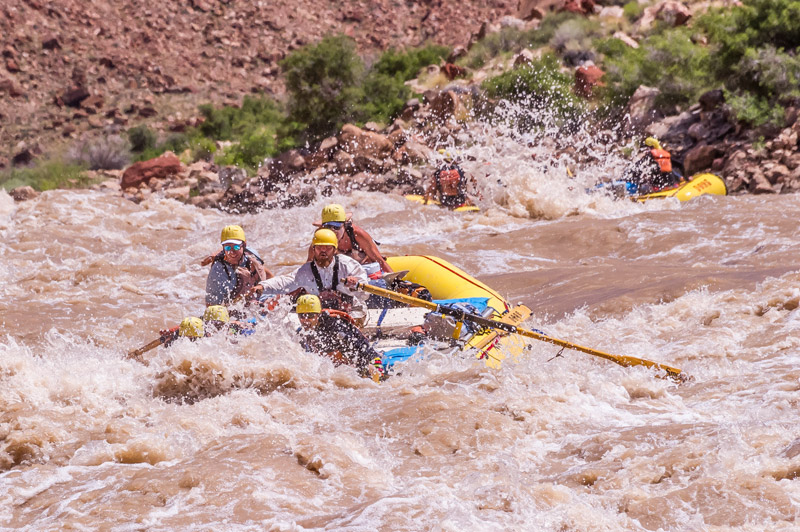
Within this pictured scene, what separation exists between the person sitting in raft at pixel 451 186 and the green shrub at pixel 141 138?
15058mm

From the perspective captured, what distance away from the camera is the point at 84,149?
25719 millimetres

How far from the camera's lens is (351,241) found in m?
8.27

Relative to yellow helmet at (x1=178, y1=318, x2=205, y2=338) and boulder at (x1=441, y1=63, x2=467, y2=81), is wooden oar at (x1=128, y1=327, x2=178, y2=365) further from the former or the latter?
boulder at (x1=441, y1=63, x2=467, y2=81)

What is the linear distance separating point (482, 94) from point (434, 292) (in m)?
12.9

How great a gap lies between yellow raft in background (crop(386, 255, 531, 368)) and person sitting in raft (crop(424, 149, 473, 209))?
5295mm

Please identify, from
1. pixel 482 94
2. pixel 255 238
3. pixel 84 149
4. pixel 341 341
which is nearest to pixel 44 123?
pixel 84 149

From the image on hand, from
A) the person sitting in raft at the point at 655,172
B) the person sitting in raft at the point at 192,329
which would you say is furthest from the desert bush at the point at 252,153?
the person sitting in raft at the point at 192,329

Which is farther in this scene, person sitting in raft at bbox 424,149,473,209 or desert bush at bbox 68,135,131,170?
desert bush at bbox 68,135,131,170

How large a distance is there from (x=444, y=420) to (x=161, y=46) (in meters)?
31.2

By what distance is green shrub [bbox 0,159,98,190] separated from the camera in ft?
73.4

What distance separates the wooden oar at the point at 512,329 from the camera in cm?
607

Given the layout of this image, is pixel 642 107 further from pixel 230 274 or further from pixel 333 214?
pixel 230 274

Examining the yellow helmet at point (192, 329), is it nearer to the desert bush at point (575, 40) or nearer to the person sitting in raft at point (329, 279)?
the person sitting in raft at point (329, 279)

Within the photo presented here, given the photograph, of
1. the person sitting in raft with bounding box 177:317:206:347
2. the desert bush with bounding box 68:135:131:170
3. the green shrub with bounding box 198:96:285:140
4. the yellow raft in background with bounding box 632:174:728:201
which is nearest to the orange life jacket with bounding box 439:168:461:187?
the yellow raft in background with bounding box 632:174:728:201
